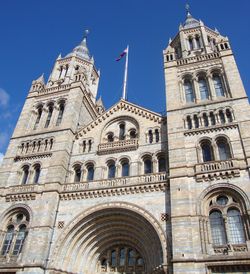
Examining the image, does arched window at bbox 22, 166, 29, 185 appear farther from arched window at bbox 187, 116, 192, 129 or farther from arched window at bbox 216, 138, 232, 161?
arched window at bbox 216, 138, 232, 161

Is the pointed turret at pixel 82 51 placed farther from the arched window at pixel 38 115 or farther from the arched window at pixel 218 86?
the arched window at pixel 218 86

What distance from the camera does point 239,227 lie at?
17.7m

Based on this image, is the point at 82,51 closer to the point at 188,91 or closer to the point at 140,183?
the point at 188,91

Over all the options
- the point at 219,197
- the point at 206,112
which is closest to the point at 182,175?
the point at 219,197

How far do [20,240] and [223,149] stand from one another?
54.2 feet

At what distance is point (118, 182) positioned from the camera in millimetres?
22156

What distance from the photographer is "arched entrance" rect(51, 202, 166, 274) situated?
67.2 feet

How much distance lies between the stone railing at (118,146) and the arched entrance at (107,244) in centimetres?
530

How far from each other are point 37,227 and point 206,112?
15570mm

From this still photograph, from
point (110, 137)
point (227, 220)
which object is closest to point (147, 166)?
point (110, 137)

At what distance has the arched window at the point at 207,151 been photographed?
21.5 meters

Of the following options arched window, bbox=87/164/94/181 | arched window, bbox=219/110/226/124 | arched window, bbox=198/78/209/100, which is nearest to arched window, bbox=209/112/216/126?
arched window, bbox=219/110/226/124

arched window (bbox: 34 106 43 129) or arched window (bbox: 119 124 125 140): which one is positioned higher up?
arched window (bbox: 34 106 43 129)

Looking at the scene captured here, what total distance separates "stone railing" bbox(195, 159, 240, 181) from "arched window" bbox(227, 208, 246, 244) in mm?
2305
